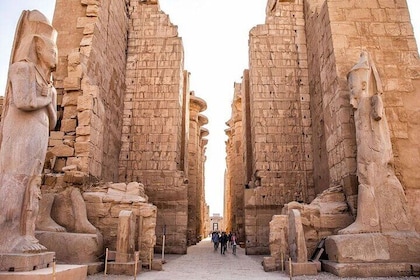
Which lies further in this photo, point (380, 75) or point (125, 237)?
point (380, 75)

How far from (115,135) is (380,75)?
27.5 feet

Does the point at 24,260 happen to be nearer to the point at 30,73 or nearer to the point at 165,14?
the point at 30,73

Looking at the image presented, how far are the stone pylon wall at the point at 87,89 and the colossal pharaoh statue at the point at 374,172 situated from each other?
21.3 ft

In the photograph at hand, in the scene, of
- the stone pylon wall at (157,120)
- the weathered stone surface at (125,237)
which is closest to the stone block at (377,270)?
the weathered stone surface at (125,237)

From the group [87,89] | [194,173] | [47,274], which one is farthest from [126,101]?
[47,274]

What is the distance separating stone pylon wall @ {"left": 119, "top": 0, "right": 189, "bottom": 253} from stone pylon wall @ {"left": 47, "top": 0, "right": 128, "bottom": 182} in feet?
3.03

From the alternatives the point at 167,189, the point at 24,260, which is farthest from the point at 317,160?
the point at 24,260

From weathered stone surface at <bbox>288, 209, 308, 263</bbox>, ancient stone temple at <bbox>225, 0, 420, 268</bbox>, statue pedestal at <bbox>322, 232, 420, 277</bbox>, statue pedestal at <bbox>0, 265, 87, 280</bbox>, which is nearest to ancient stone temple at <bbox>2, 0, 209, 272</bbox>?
statue pedestal at <bbox>0, 265, 87, 280</bbox>

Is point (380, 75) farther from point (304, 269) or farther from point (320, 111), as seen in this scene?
point (304, 269)

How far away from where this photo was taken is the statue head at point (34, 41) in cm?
450

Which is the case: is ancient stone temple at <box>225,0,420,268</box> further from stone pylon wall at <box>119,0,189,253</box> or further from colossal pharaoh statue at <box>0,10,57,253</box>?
colossal pharaoh statue at <box>0,10,57,253</box>

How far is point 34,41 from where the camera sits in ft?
14.9

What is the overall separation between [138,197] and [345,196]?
16.4 feet

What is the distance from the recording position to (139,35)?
42.6 ft
